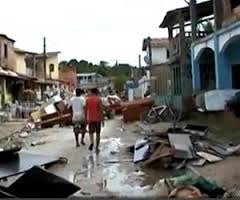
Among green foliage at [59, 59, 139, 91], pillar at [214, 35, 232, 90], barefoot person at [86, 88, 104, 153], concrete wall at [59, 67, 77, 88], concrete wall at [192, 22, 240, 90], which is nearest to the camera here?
barefoot person at [86, 88, 104, 153]

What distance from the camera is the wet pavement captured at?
9.76 meters

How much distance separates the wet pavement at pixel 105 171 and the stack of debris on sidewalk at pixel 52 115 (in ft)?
34.2

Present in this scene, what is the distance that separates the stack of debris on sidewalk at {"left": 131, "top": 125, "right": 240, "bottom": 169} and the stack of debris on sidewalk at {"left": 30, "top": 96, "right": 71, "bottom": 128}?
1432cm

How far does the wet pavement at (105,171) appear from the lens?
384 inches

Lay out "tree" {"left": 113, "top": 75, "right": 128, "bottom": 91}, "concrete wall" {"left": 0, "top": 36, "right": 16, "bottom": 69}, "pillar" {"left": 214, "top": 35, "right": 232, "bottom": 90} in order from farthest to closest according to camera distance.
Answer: "tree" {"left": 113, "top": 75, "right": 128, "bottom": 91} < "concrete wall" {"left": 0, "top": 36, "right": 16, "bottom": 69} < "pillar" {"left": 214, "top": 35, "right": 232, "bottom": 90}

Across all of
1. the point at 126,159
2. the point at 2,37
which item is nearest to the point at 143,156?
the point at 126,159

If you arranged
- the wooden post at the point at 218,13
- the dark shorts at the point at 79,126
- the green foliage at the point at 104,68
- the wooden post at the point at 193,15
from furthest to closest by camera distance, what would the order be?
the green foliage at the point at 104,68 < the wooden post at the point at 193,15 < the wooden post at the point at 218,13 < the dark shorts at the point at 79,126

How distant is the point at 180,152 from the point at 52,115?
17.9 metres

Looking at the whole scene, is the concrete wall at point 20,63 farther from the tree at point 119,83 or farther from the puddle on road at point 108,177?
the puddle on road at point 108,177

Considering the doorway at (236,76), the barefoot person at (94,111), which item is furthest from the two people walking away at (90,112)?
the doorway at (236,76)

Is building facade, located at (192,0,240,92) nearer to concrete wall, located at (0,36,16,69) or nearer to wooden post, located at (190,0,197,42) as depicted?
wooden post, located at (190,0,197,42)

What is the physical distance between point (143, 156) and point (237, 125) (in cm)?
601

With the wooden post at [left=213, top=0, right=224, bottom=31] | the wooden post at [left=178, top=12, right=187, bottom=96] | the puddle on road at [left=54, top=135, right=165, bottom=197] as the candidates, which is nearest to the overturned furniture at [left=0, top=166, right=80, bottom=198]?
the puddle on road at [left=54, top=135, right=165, bottom=197]

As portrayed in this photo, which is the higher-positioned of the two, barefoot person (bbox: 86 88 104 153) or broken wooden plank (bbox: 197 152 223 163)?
barefoot person (bbox: 86 88 104 153)
